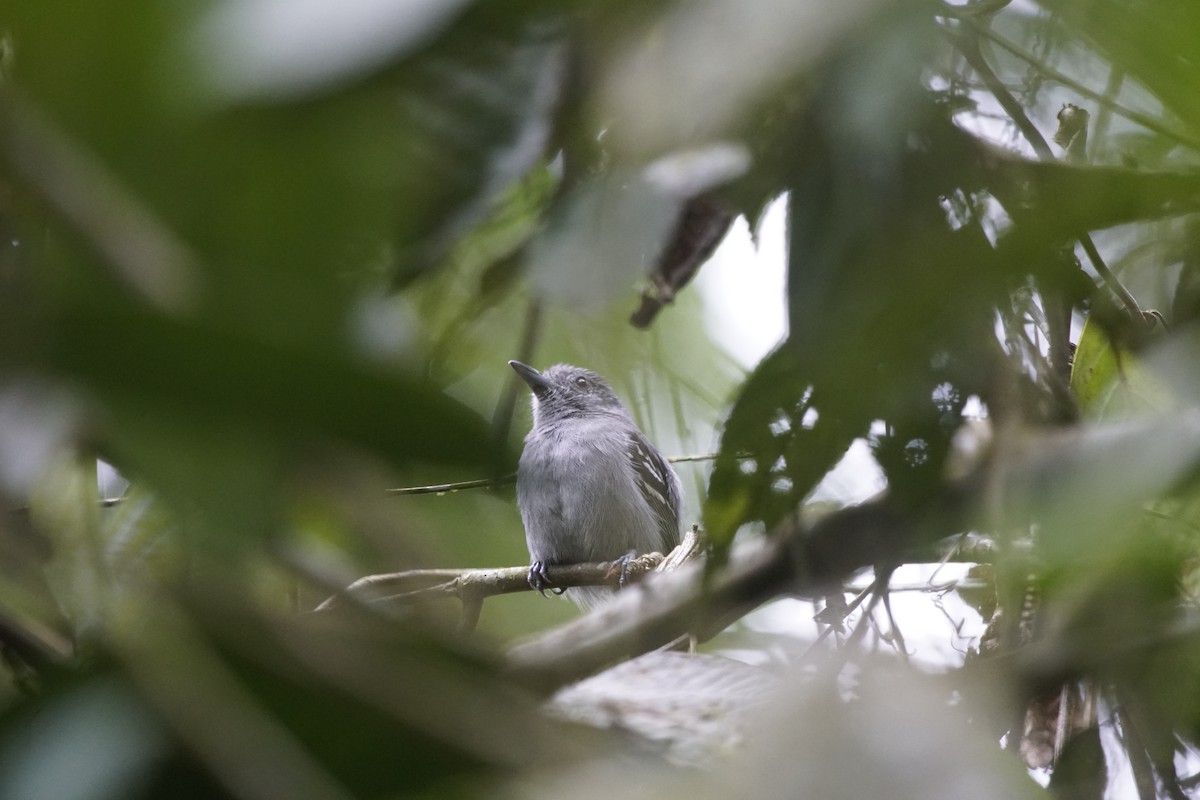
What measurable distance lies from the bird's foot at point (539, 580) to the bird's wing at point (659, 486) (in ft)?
3.13

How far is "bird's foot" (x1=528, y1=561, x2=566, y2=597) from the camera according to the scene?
3.58m

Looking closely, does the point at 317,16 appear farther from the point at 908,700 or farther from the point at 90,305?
the point at 908,700

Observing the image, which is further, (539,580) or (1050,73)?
(539,580)

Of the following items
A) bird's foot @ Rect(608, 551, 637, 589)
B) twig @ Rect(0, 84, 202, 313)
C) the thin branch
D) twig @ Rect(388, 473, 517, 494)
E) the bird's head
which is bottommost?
bird's foot @ Rect(608, 551, 637, 589)

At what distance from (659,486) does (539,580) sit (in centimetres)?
147

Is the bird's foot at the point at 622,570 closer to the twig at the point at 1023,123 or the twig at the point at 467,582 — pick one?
the twig at the point at 467,582

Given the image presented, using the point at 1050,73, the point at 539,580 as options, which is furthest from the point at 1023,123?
the point at 539,580

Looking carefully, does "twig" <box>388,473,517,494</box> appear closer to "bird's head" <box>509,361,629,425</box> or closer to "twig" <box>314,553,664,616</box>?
"twig" <box>314,553,664,616</box>

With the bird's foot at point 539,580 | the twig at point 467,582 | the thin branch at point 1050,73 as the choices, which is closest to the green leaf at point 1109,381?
the thin branch at point 1050,73

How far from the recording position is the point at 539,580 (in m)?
3.81

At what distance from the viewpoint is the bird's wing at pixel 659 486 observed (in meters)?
5.09

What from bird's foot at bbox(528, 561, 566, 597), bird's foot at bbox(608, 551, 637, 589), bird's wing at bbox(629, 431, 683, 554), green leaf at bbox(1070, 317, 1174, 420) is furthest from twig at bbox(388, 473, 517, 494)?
bird's wing at bbox(629, 431, 683, 554)

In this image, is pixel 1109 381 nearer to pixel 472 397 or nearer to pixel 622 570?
pixel 472 397

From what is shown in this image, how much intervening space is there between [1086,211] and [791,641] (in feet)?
1.92
